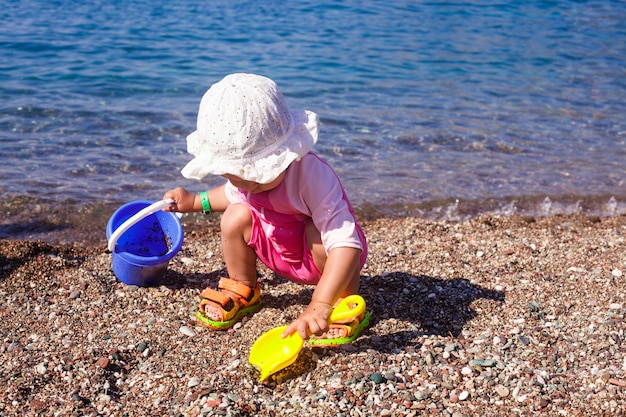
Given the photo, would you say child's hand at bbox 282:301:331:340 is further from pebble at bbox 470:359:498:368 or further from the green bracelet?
the green bracelet

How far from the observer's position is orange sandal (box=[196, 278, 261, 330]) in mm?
3342

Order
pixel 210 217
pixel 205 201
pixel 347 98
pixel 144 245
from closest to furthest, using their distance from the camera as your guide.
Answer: pixel 205 201
pixel 144 245
pixel 210 217
pixel 347 98

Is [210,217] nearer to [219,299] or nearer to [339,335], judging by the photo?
[219,299]

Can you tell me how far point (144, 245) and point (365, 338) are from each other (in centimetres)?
156

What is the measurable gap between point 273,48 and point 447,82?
127 inches

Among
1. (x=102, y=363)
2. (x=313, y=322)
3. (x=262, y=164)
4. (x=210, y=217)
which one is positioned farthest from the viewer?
(x=210, y=217)

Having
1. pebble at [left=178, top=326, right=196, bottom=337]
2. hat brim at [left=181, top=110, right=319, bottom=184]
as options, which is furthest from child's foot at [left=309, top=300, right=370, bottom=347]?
hat brim at [left=181, top=110, right=319, bottom=184]

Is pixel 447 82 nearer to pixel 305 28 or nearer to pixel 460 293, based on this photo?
pixel 305 28

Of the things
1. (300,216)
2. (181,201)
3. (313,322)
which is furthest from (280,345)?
(181,201)

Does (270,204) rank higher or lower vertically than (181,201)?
higher

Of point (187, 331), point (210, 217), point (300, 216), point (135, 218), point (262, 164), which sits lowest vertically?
point (210, 217)

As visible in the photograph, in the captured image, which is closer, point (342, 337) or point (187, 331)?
point (342, 337)

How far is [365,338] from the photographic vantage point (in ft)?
10.5

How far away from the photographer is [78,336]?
324 centimetres
